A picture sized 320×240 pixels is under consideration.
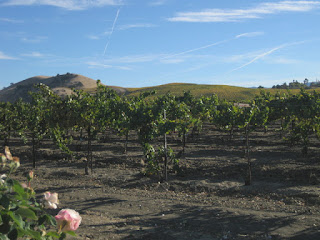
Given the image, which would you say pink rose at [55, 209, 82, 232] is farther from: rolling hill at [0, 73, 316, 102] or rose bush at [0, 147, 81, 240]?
rolling hill at [0, 73, 316, 102]

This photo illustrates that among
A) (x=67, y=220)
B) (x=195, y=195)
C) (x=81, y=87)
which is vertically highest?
(x=81, y=87)

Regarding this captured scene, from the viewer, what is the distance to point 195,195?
11.3 metres

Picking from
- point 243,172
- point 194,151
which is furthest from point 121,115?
point 194,151

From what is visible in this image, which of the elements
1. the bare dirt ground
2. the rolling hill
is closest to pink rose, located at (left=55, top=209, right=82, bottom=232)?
the bare dirt ground

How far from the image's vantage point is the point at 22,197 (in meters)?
1.85

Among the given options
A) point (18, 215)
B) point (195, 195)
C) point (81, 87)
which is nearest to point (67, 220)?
point (18, 215)

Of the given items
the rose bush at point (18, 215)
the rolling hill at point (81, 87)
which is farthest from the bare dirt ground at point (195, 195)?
the rolling hill at point (81, 87)

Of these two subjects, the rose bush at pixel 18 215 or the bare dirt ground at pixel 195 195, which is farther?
the bare dirt ground at pixel 195 195

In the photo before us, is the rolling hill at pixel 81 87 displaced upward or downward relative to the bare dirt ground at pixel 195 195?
upward

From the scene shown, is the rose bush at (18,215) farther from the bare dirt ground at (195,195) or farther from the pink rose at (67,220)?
the bare dirt ground at (195,195)

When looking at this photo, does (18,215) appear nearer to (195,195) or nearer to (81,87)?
(195,195)

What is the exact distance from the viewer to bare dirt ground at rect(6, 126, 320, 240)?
7660mm

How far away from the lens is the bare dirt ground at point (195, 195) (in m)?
7.66

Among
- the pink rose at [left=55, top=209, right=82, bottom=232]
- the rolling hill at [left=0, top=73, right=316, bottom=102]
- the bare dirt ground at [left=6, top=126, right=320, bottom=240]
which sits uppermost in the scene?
the rolling hill at [left=0, top=73, right=316, bottom=102]
